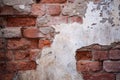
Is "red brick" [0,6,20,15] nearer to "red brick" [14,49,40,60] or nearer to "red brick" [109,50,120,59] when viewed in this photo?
"red brick" [14,49,40,60]

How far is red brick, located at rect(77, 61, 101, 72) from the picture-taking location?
6.02 ft

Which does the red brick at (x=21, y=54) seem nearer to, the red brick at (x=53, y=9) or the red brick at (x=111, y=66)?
the red brick at (x=53, y=9)

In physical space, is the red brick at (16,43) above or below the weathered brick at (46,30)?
below

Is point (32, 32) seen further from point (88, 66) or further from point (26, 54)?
point (88, 66)

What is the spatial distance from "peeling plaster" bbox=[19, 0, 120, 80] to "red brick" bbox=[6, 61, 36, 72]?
4 cm

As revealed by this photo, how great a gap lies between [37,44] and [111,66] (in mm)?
612

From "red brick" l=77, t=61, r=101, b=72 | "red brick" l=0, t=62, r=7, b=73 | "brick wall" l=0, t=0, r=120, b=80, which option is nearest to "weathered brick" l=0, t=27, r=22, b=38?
"brick wall" l=0, t=0, r=120, b=80

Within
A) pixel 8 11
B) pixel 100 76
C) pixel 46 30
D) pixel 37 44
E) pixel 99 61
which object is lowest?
pixel 100 76

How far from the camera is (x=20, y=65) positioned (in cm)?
183

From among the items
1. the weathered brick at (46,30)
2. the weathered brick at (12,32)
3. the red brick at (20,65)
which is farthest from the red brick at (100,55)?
the weathered brick at (12,32)

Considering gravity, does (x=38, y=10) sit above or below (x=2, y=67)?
above

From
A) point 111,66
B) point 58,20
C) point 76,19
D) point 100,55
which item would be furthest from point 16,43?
point 111,66

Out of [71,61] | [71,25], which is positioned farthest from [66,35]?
[71,61]

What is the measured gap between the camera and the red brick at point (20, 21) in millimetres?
1789
